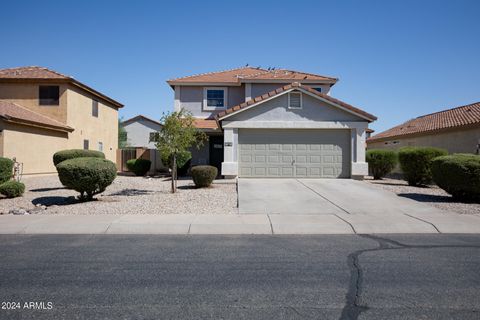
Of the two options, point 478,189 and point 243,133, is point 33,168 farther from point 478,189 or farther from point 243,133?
point 478,189

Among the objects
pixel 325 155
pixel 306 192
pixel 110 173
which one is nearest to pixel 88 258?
pixel 110 173

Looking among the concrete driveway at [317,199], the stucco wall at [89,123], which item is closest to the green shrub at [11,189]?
the concrete driveway at [317,199]

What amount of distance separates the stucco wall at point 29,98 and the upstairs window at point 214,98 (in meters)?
9.01

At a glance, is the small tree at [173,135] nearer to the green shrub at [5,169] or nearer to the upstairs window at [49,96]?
the green shrub at [5,169]

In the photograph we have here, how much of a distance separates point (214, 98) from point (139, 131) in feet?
94.7

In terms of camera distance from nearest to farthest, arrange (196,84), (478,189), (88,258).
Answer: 1. (88,258)
2. (478,189)
3. (196,84)

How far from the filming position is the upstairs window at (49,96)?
22719mm

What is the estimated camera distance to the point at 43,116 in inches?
885

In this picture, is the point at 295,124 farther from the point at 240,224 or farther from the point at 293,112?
the point at 240,224

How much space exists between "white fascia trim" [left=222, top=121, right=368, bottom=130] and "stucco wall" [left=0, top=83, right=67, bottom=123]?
11.9 meters

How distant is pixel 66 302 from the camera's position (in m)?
4.19

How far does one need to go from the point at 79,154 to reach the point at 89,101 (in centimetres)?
883

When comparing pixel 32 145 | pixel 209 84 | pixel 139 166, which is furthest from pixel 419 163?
pixel 32 145

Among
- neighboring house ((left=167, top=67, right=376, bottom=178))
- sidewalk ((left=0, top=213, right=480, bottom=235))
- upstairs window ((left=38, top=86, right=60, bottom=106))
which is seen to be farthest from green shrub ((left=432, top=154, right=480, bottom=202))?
upstairs window ((left=38, top=86, right=60, bottom=106))
